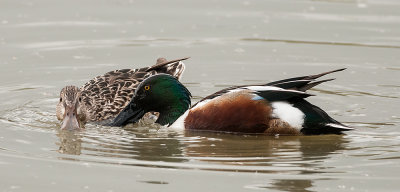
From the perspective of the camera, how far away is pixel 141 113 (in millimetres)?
11445

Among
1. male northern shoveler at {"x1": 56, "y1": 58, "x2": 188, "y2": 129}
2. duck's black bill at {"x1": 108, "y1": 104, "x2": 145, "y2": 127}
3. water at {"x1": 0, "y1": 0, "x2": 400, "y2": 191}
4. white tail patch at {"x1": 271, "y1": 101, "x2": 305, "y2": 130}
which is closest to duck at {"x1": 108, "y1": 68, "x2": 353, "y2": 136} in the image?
white tail patch at {"x1": 271, "y1": 101, "x2": 305, "y2": 130}

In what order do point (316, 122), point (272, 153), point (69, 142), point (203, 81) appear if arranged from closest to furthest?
point (272, 153), point (69, 142), point (316, 122), point (203, 81)

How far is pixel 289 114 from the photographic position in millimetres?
10531

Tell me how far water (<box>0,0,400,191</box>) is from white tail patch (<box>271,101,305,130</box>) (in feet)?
0.79

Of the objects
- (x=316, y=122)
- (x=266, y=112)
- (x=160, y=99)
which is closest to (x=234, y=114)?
(x=266, y=112)

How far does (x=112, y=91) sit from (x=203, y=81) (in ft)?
5.61

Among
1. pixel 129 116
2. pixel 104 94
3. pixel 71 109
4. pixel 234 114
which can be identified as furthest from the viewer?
pixel 104 94

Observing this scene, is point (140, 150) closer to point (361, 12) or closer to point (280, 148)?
point (280, 148)

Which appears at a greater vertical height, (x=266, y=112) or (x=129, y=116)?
(x=266, y=112)

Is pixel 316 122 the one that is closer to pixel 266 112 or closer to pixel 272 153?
pixel 266 112

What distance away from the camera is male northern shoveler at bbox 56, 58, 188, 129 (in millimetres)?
11203

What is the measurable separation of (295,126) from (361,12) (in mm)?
6920

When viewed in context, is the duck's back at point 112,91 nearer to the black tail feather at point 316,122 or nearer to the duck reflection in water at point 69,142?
the duck reflection in water at point 69,142

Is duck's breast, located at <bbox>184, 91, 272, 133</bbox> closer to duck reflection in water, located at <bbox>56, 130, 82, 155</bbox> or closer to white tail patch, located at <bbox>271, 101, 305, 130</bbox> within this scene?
white tail patch, located at <bbox>271, 101, 305, 130</bbox>
